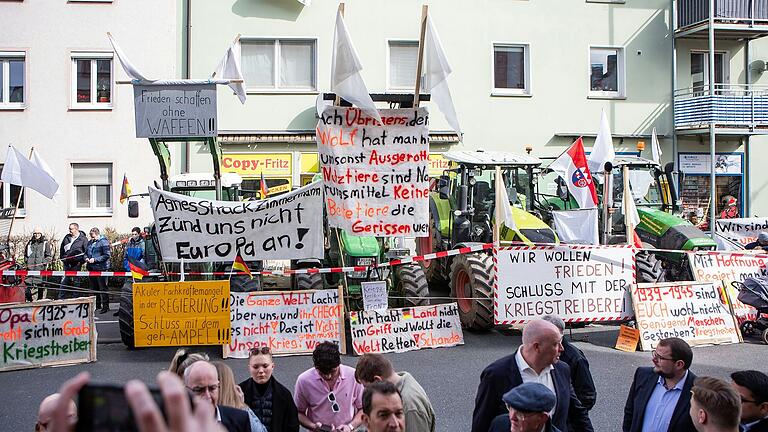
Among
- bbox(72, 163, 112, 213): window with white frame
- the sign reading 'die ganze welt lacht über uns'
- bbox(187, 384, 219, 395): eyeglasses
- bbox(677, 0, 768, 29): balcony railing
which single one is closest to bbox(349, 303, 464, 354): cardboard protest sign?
the sign reading 'die ganze welt lacht über uns'

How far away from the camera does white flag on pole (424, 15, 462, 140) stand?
7.96 m

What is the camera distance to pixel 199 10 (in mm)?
21688

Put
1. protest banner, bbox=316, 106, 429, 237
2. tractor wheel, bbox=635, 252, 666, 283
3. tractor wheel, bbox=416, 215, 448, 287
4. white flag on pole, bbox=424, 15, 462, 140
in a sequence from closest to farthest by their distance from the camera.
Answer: white flag on pole, bbox=424, 15, 462, 140
protest banner, bbox=316, 106, 429, 237
tractor wheel, bbox=635, 252, 666, 283
tractor wheel, bbox=416, 215, 448, 287

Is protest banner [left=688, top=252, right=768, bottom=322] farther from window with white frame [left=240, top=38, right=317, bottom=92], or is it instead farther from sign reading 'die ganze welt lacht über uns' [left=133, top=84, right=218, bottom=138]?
window with white frame [left=240, top=38, right=317, bottom=92]

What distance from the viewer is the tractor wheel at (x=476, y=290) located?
11188mm

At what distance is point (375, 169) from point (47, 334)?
16.1ft

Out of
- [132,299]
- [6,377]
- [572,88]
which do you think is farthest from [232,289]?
[572,88]


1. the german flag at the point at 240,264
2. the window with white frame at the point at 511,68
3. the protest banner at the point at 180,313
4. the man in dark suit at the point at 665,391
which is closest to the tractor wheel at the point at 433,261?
the german flag at the point at 240,264

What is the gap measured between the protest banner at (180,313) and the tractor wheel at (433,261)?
552cm

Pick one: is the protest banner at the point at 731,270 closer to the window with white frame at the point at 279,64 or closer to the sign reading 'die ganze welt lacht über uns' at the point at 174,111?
the sign reading 'die ganze welt lacht über uns' at the point at 174,111

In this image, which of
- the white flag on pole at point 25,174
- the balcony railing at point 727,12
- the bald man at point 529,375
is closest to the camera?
the bald man at point 529,375

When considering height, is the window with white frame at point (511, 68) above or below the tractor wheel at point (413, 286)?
above

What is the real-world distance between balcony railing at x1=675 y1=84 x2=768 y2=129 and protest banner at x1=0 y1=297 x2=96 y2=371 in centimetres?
1877

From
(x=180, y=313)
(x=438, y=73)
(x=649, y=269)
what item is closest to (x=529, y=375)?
(x=438, y=73)
